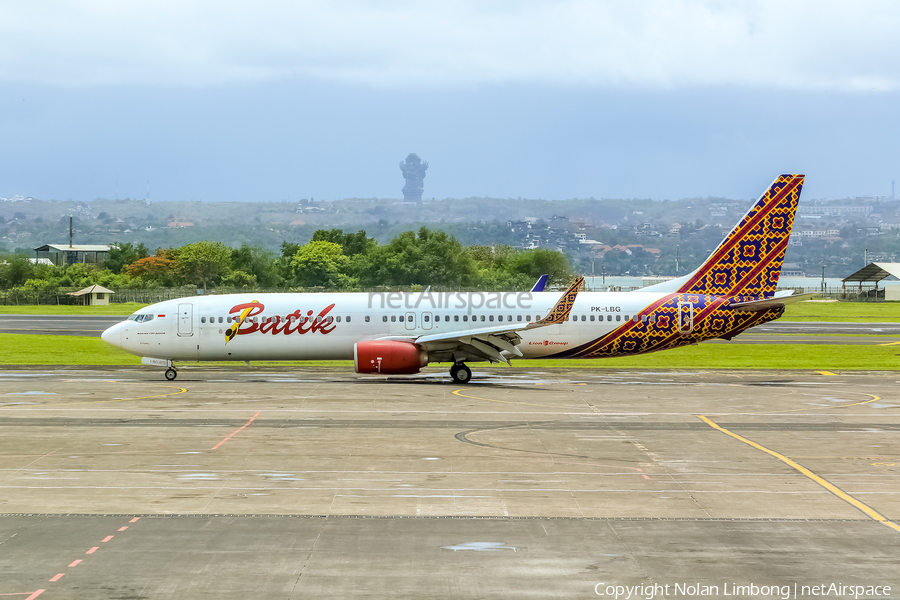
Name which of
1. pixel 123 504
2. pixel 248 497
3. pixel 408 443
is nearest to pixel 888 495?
pixel 408 443

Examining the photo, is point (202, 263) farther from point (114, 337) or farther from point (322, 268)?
point (114, 337)

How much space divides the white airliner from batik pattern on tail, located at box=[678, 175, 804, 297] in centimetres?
5

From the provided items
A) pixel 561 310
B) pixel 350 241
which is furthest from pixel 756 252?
pixel 350 241

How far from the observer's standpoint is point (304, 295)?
135ft

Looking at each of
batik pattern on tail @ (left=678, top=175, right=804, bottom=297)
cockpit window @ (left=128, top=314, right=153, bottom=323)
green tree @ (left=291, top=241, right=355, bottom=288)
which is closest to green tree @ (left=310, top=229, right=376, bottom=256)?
green tree @ (left=291, top=241, right=355, bottom=288)

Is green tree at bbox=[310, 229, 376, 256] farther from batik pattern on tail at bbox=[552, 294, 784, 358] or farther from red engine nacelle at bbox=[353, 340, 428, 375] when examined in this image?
red engine nacelle at bbox=[353, 340, 428, 375]

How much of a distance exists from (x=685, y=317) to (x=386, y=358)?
1418 centimetres

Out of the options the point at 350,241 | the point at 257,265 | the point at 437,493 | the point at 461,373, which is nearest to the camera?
the point at 437,493

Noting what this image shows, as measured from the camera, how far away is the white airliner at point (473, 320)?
39.8 m

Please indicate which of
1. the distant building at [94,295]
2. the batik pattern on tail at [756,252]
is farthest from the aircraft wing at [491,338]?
the distant building at [94,295]

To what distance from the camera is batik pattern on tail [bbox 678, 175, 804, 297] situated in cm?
4169

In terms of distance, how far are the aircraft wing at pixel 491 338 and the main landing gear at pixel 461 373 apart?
66 centimetres

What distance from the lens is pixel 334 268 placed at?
117 meters

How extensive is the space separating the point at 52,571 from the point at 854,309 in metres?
112
